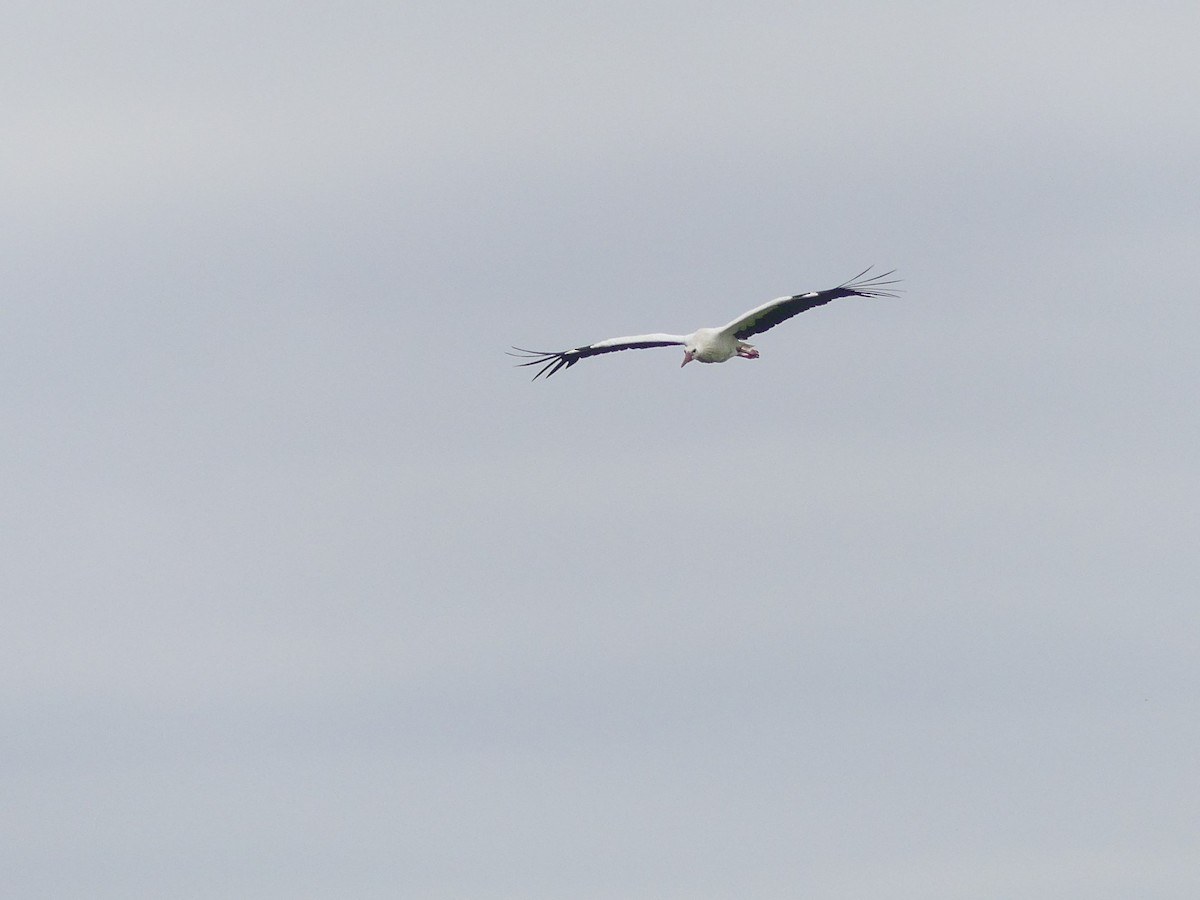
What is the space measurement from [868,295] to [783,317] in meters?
4.12

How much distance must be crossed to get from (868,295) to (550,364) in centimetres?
1152

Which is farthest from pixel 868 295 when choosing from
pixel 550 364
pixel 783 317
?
pixel 550 364

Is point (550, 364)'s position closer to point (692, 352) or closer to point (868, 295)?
point (692, 352)

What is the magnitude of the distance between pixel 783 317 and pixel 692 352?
3.24 metres

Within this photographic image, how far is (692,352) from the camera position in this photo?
6994cm

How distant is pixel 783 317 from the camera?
67.9 m

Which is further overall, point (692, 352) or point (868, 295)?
point (692, 352)

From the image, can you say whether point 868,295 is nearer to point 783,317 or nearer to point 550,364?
point 783,317

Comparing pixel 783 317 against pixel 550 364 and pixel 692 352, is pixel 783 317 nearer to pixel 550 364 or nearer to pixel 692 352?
pixel 692 352

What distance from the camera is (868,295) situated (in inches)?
2532

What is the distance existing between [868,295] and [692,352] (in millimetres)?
7201

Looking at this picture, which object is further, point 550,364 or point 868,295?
point 550,364

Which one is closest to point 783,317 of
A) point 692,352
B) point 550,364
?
point 692,352
